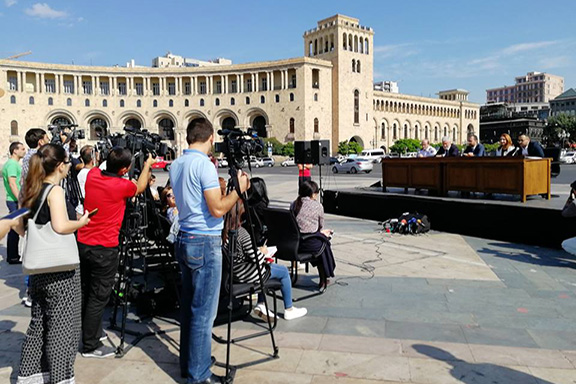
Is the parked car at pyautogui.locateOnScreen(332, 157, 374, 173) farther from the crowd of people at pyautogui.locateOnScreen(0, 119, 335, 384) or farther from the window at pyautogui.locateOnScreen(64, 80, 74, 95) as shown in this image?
the window at pyautogui.locateOnScreen(64, 80, 74, 95)

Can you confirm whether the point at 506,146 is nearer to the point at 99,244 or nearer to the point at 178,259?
the point at 178,259

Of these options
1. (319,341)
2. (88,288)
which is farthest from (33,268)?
(319,341)

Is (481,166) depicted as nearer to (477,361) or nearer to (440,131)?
(477,361)

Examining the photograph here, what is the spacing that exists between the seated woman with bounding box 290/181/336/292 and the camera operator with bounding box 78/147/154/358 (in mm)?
2401

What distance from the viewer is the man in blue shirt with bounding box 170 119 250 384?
10.8 feet

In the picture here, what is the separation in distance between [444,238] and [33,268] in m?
8.06

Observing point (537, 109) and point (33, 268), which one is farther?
point (537, 109)

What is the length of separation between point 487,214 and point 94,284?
7.87 meters

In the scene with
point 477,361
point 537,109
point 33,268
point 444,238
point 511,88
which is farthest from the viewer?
point 511,88

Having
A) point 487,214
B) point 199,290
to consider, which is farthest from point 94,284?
point 487,214

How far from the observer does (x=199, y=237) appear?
3.36 m

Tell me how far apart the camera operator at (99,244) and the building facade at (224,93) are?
66.5 meters

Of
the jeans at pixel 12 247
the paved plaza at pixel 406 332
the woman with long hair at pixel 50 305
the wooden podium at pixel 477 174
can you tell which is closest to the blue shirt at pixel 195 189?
the woman with long hair at pixel 50 305

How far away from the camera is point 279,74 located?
241ft
